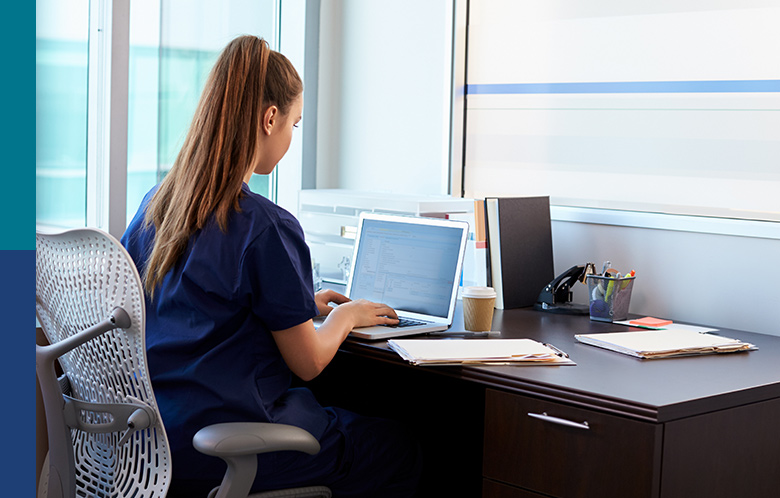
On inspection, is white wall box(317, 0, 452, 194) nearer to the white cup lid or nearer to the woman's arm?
the white cup lid

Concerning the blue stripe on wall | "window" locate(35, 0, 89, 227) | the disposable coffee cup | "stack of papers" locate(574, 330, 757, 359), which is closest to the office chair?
the disposable coffee cup

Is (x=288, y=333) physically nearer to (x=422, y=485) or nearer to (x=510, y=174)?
(x=422, y=485)

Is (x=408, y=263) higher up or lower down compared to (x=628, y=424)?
higher up

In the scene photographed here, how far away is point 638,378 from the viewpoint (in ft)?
4.95

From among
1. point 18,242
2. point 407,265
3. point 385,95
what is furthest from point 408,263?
point 18,242

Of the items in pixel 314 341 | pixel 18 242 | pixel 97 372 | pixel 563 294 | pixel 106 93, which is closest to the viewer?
pixel 18 242

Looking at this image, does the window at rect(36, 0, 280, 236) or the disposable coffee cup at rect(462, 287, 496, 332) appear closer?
the disposable coffee cup at rect(462, 287, 496, 332)

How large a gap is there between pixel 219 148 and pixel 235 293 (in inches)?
10.3

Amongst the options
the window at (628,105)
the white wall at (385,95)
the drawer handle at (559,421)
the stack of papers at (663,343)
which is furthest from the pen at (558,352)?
the white wall at (385,95)

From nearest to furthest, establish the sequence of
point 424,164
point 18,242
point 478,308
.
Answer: point 18,242 < point 478,308 < point 424,164

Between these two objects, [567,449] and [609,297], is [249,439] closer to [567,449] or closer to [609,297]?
[567,449]

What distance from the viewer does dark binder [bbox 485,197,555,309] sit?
7.12 ft

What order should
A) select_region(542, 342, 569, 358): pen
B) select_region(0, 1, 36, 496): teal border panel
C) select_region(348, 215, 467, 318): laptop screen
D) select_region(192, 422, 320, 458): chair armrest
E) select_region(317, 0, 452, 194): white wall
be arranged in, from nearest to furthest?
1. select_region(0, 1, 36, 496): teal border panel
2. select_region(192, 422, 320, 458): chair armrest
3. select_region(542, 342, 569, 358): pen
4. select_region(348, 215, 467, 318): laptop screen
5. select_region(317, 0, 452, 194): white wall

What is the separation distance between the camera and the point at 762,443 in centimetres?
155
